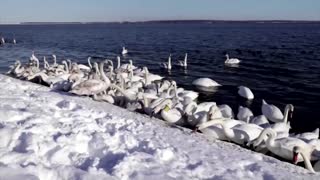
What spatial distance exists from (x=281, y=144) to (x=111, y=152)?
4.12 m

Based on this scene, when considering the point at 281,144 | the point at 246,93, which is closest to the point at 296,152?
the point at 281,144

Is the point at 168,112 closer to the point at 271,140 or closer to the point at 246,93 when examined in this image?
the point at 271,140

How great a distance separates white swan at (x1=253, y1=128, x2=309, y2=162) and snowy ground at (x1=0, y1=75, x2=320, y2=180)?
1275 mm

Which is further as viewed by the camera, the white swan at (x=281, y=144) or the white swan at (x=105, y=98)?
the white swan at (x=105, y=98)

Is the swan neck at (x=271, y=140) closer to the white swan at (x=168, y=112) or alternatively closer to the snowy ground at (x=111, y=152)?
the snowy ground at (x=111, y=152)

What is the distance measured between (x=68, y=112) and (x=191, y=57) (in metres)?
25.4

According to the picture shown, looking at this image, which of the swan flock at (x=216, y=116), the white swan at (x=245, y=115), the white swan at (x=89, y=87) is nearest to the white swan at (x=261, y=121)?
the swan flock at (x=216, y=116)

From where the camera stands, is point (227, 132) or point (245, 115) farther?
point (245, 115)

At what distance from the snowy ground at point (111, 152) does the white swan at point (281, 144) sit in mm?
1275

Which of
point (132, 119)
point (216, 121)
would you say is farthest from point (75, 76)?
point (216, 121)

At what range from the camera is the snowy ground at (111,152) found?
6398 millimetres

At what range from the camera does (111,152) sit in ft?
23.7

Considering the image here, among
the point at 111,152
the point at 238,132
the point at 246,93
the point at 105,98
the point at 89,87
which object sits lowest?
the point at 246,93

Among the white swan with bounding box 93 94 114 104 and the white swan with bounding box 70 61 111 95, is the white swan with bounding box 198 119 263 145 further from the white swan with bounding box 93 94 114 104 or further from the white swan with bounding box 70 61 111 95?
the white swan with bounding box 70 61 111 95
